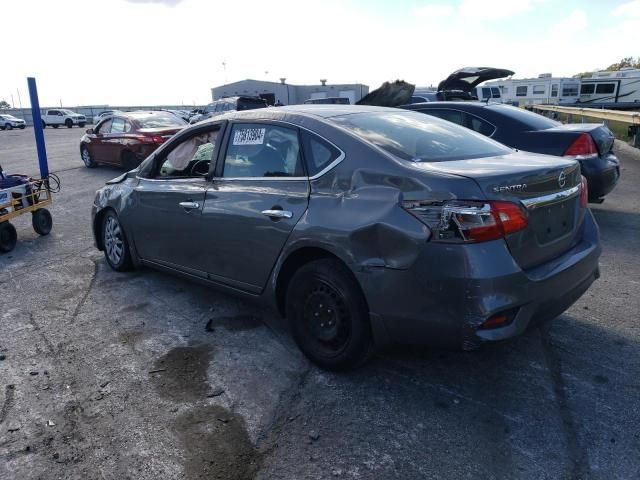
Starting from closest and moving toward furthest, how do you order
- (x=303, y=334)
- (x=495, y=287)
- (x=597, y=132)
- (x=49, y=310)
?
(x=495, y=287), (x=303, y=334), (x=49, y=310), (x=597, y=132)

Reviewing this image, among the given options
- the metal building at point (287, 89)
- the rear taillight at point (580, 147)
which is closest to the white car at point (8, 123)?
the metal building at point (287, 89)

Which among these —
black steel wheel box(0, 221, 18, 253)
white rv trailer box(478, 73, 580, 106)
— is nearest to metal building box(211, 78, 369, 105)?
white rv trailer box(478, 73, 580, 106)

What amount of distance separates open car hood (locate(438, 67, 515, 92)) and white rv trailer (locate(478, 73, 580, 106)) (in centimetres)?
2631

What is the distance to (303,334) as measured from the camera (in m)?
3.52

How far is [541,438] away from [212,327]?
2.54 meters

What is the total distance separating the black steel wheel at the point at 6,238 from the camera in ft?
21.4

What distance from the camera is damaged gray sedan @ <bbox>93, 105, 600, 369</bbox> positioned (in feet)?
8.98

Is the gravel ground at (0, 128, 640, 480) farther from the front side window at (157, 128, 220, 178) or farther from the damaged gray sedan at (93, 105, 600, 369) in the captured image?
the front side window at (157, 128, 220, 178)

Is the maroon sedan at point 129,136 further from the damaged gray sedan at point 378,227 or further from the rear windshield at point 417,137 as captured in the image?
the rear windshield at point 417,137

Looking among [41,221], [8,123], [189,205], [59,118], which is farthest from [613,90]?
[8,123]

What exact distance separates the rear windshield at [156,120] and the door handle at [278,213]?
10.7 meters

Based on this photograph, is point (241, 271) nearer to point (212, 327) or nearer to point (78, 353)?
point (212, 327)

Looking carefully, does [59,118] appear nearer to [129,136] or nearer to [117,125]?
[117,125]

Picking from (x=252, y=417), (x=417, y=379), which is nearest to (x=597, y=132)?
(x=417, y=379)
